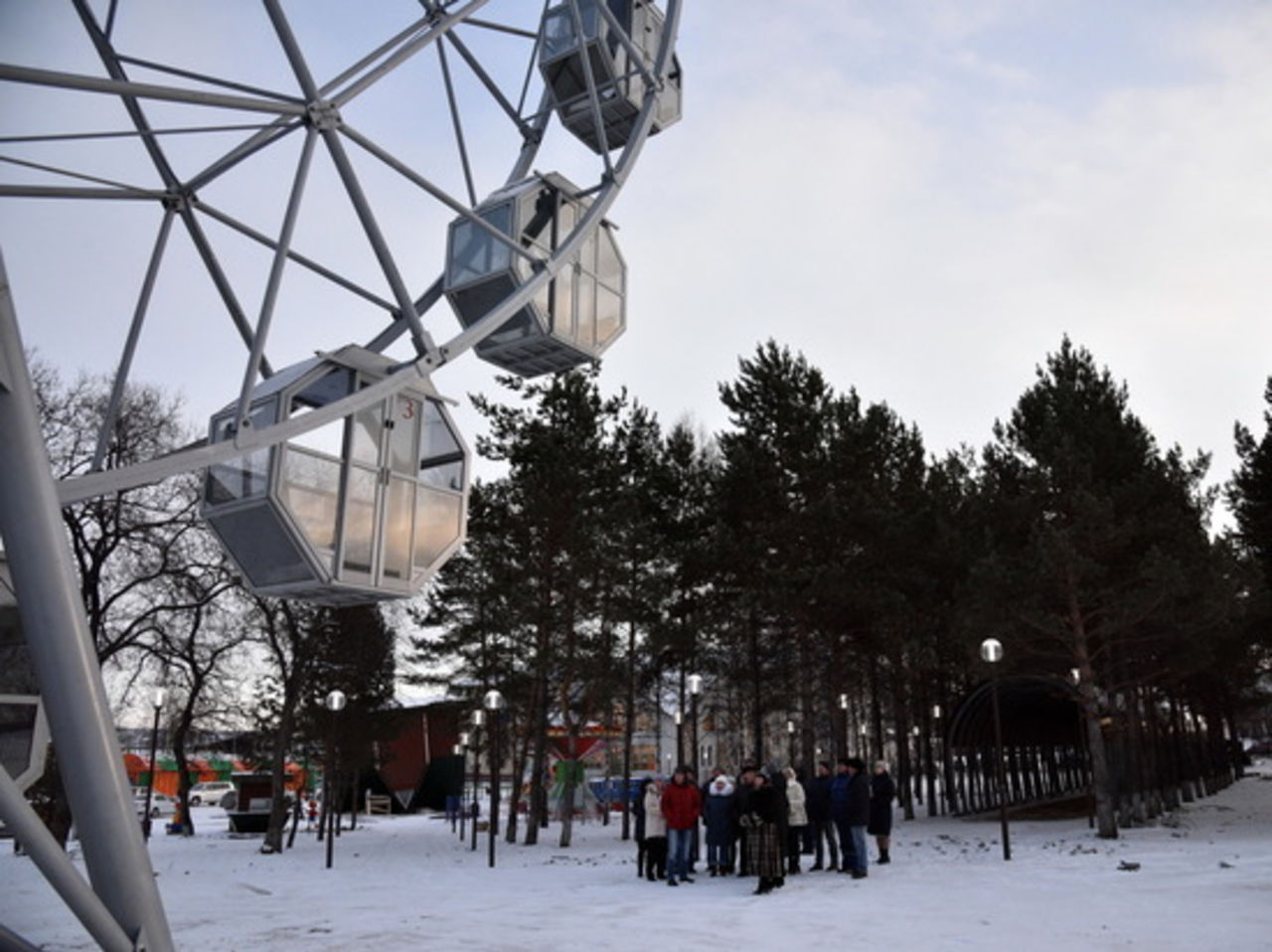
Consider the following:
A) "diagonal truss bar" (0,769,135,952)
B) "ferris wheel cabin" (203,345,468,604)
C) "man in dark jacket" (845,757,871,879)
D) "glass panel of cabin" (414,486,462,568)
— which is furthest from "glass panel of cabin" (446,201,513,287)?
"diagonal truss bar" (0,769,135,952)

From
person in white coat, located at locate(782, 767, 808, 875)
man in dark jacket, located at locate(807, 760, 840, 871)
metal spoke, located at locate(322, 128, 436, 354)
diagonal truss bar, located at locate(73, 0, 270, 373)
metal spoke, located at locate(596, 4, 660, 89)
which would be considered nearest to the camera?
metal spoke, located at locate(322, 128, 436, 354)

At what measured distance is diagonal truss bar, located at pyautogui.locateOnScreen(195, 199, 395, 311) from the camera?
1284cm

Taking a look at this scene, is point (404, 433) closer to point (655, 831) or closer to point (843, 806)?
point (655, 831)

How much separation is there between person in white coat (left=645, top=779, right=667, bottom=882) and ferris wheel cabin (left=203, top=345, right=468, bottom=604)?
6.45 m

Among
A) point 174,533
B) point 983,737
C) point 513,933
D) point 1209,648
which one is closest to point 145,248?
point 513,933

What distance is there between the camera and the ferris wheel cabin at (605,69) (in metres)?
18.0

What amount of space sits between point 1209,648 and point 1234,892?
568 inches

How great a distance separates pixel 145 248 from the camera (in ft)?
44.2

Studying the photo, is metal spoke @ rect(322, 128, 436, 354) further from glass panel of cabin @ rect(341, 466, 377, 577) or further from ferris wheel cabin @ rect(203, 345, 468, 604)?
glass panel of cabin @ rect(341, 466, 377, 577)

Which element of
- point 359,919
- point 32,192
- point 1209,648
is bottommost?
point 359,919

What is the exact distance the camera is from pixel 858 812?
639 inches

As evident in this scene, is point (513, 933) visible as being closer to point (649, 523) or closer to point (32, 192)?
point (32, 192)

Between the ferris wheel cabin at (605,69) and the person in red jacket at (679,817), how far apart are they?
10.5 m

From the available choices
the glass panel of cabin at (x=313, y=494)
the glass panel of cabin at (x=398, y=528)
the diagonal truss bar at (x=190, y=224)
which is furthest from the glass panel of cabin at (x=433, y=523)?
the diagonal truss bar at (x=190, y=224)
